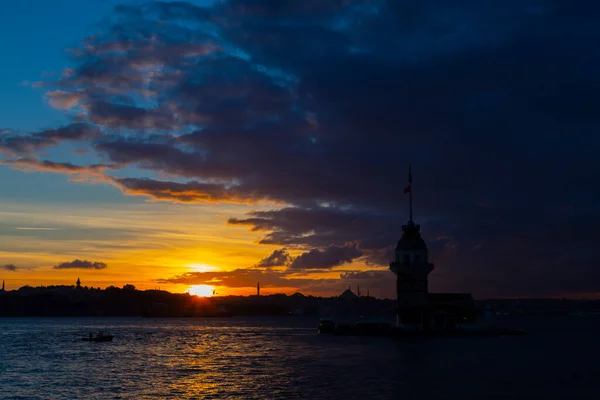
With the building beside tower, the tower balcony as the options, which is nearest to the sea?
the building beside tower

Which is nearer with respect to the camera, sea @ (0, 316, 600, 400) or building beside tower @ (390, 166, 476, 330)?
sea @ (0, 316, 600, 400)

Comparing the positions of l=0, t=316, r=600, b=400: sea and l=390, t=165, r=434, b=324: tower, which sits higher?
l=390, t=165, r=434, b=324: tower

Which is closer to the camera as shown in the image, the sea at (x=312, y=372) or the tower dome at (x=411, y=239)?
the sea at (x=312, y=372)

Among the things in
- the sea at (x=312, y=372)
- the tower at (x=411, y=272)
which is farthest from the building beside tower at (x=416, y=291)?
the sea at (x=312, y=372)

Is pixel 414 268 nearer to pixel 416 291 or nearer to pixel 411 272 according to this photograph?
pixel 411 272

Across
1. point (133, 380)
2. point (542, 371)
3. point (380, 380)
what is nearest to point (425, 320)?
point (542, 371)

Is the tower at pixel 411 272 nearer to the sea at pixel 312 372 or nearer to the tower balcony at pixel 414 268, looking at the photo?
the tower balcony at pixel 414 268

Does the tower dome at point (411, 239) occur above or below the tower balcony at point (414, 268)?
above

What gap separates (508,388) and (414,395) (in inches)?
432

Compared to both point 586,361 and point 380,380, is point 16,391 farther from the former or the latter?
point 586,361

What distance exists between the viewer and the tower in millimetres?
118938

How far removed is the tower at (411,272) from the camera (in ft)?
390

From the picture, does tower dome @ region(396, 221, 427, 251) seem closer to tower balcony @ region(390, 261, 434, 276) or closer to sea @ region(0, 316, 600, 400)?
tower balcony @ region(390, 261, 434, 276)

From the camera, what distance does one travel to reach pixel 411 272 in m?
119
